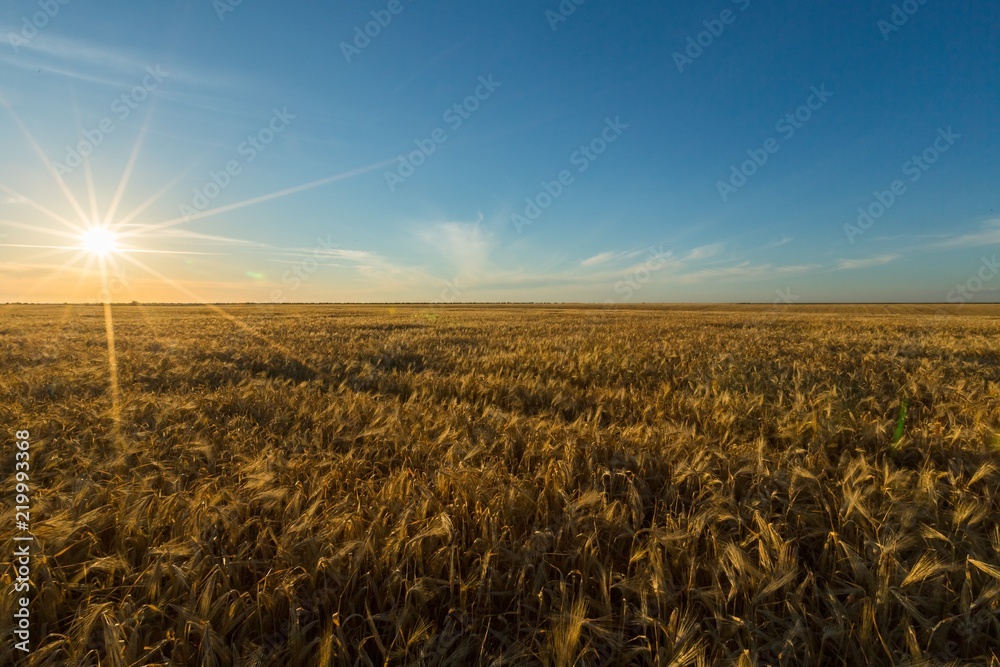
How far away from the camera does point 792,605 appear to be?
136 cm

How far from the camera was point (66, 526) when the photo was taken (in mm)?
1681

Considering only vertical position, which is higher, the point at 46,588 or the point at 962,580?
the point at 46,588

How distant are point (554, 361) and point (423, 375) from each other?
2.32 metres

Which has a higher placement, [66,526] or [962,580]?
[66,526]

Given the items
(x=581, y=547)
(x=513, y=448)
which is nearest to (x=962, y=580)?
(x=581, y=547)

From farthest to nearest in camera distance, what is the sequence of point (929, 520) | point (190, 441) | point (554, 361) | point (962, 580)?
1. point (554, 361)
2. point (190, 441)
3. point (929, 520)
4. point (962, 580)

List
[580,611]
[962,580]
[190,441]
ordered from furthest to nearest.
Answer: [190,441] < [962,580] < [580,611]

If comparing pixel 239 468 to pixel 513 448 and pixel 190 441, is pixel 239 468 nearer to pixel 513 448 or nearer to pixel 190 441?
pixel 190 441

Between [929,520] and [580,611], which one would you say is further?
[929,520]

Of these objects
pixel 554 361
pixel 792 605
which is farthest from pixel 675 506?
pixel 554 361

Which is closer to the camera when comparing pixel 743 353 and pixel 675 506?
pixel 675 506

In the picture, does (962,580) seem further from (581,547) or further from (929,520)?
(581,547)

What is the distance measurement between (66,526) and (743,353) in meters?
9.07

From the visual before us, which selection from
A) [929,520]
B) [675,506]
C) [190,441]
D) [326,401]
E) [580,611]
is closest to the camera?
[580,611]
